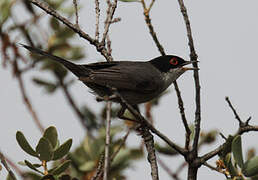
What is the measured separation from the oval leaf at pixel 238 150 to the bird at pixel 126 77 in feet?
7.49

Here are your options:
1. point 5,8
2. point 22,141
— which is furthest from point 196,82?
point 5,8

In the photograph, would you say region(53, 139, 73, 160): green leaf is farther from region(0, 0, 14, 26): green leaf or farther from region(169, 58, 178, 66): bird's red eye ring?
region(169, 58, 178, 66): bird's red eye ring

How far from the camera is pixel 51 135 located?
3.12 meters

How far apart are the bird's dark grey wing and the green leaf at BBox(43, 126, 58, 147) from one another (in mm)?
1776

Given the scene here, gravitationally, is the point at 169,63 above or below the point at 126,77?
above

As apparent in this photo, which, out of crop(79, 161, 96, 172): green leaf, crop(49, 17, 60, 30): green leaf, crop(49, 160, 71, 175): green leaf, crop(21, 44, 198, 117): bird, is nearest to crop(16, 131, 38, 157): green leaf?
crop(49, 160, 71, 175): green leaf

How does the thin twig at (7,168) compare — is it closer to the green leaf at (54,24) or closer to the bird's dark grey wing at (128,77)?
the bird's dark grey wing at (128,77)

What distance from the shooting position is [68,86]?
562 cm

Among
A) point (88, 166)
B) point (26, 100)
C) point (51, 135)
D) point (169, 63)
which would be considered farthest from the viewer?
point (169, 63)

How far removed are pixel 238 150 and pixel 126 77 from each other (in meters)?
2.65

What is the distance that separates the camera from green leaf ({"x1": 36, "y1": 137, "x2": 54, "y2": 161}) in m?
2.95

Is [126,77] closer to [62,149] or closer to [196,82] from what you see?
[196,82]

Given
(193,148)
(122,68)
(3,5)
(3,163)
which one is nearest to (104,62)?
(122,68)

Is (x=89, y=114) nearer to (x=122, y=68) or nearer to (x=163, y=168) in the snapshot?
(x=122, y=68)
